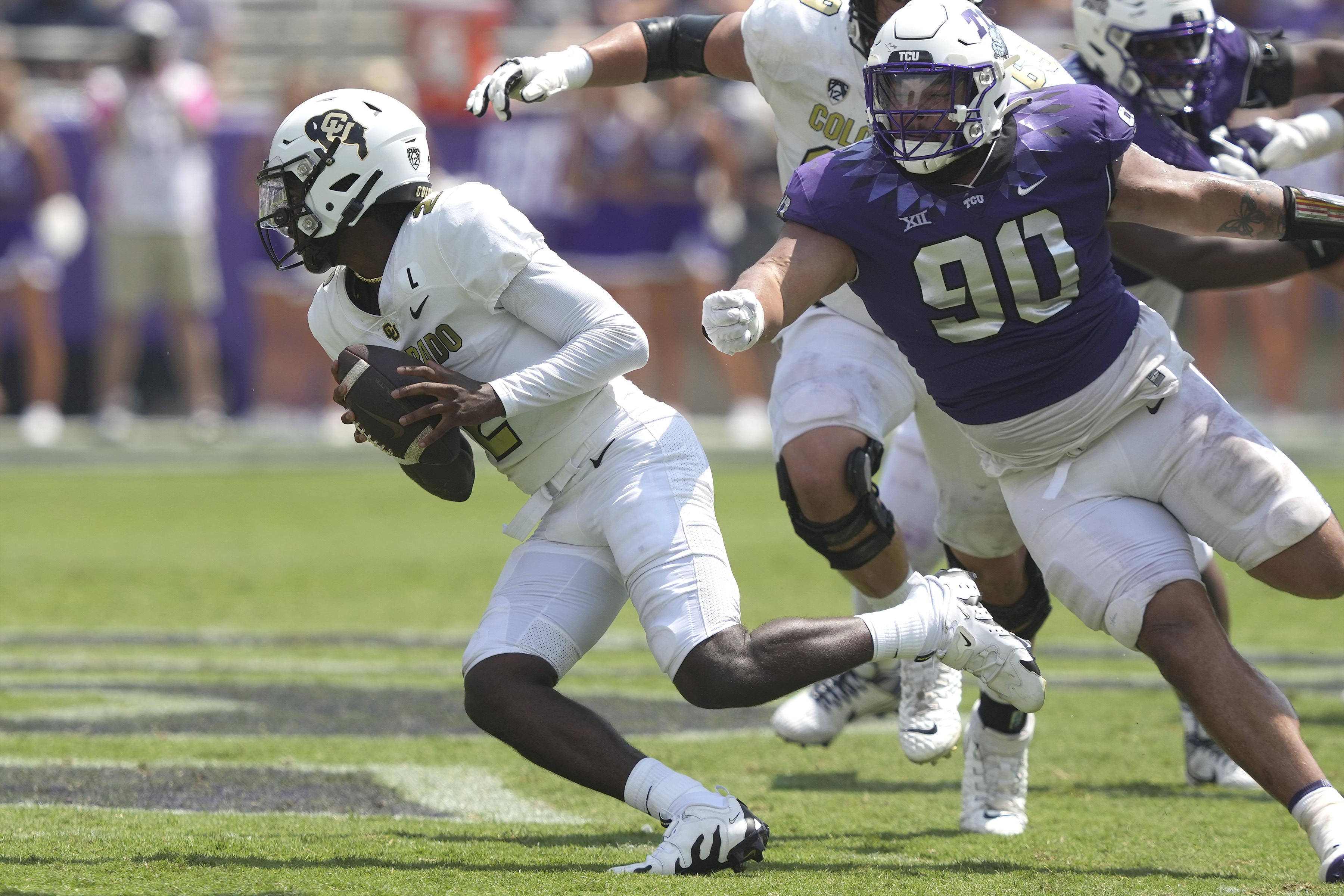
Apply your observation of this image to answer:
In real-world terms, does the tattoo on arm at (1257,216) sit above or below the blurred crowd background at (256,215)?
above

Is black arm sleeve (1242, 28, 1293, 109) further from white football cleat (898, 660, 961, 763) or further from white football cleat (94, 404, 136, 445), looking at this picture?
white football cleat (94, 404, 136, 445)

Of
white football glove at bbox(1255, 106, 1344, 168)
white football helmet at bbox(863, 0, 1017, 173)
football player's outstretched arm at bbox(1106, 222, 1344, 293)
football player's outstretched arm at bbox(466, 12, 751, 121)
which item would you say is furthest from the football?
white football glove at bbox(1255, 106, 1344, 168)

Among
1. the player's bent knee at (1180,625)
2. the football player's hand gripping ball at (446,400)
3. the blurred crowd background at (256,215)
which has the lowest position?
the blurred crowd background at (256,215)

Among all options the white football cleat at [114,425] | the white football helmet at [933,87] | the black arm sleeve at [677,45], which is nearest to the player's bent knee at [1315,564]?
the white football helmet at [933,87]

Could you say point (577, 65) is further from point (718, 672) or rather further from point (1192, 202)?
point (718, 672)

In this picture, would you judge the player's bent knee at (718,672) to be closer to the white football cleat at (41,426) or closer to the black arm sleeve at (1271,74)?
the black arm sleeve at (1271,74)

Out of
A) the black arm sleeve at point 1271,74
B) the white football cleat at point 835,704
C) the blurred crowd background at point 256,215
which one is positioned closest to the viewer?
the white football cleat at point 835,704

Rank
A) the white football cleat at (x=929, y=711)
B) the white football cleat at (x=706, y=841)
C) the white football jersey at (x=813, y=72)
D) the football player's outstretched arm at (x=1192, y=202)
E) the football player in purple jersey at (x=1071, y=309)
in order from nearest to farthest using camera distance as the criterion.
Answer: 1. the white football cleat at (x=706, y=841)
2. the football player in purple jersey at (x=1071, y=309)
3. the football player's outstretched arm at (x=1192, y=202)
4. the white football cleat at (x=929, y=711)
5. the white football jersey at (x=813, y=72)

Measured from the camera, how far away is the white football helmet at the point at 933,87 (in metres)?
3.76

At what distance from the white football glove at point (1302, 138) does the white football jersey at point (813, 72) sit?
101 cm

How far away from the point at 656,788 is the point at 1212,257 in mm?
2093

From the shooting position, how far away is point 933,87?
377 centimetres

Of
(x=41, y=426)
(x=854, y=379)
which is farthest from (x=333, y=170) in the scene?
(x=41, y=426)

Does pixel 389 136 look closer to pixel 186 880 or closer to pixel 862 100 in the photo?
pixel 862 100
